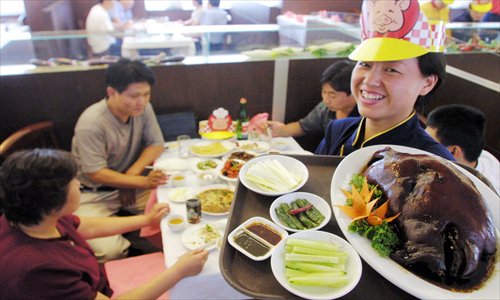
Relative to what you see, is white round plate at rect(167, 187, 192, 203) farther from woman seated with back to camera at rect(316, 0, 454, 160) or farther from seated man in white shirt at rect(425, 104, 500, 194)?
seated man in white shirt at rect(425, 104, 500, 194)

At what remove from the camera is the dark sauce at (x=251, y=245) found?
938 millimetres

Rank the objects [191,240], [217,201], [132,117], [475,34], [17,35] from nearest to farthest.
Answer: [191,240]
[217,201]
[132,117]
[17,35]
[475,34]

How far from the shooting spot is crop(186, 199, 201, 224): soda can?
6.72ft

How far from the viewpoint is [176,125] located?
Result: 3.54 meters

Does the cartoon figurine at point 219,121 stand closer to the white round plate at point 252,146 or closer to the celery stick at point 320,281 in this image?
the white round plate at point 252,146

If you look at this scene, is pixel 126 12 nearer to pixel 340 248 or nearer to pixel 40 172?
pixel 40 172

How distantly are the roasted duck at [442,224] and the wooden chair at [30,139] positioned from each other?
2.73 metres

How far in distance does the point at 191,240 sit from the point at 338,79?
6.15 ft

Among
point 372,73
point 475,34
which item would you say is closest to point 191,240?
point 372,73

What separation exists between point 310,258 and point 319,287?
0.08 meters

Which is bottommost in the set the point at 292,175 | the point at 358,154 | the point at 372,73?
the point at 292,175

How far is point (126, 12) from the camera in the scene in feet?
27.3

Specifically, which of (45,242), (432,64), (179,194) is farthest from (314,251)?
(179,194)

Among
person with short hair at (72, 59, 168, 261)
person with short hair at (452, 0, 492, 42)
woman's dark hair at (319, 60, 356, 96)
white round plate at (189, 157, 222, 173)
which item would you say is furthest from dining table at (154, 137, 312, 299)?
person with short hair at (452, 0, 492, 42)
